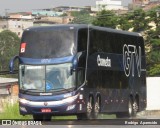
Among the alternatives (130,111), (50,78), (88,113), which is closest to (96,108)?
(88,113)

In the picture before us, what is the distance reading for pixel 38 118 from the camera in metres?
24.4

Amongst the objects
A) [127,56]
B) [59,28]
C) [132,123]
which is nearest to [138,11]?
[127,56]

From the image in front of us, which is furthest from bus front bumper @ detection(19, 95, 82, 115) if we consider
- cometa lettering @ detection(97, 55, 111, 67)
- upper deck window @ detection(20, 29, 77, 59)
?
cometa lettering @ detection(97, 55, 111, 67)

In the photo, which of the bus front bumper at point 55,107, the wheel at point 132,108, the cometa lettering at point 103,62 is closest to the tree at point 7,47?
the wheel at point 132,108

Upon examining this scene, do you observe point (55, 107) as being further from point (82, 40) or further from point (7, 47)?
point (7, 47)

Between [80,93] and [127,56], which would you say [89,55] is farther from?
[127,56]

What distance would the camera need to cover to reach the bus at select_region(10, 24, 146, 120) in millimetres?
23453

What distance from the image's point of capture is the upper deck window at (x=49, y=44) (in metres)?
23.6

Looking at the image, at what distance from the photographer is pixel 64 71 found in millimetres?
23422

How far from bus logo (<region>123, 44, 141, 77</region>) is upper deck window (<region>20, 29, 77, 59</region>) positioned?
4.60m

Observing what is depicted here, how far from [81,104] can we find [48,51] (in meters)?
2.36

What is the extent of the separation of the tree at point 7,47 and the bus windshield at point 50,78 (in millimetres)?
56184

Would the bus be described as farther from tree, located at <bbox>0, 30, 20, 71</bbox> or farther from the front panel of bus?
tree, located at <bbox>0, 30, 20, 71</bbox>

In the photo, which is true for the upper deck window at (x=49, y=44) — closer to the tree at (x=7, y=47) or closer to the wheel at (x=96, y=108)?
the wheel at (x=96, y=108)
